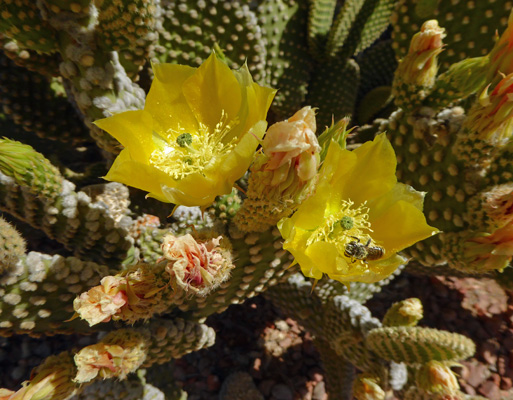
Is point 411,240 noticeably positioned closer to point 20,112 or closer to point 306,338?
point 306,338

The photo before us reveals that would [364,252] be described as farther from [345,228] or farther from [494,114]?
[494,114]

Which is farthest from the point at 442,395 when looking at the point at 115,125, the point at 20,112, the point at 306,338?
the point at 20,112

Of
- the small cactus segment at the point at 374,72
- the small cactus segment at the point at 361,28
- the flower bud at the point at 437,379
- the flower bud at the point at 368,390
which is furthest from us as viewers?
the small cactus segment at the point at 374,72

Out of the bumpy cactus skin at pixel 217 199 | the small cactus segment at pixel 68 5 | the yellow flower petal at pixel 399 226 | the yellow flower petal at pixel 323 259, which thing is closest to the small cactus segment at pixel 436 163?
the bumpy cactus skin at pixel 217 199

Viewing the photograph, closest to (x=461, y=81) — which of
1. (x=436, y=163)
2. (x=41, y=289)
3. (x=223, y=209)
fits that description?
(x=436, y=163)

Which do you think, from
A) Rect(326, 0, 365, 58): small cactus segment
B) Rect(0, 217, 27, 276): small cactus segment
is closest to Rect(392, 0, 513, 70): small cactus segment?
Rect(326, 0, 365, 58): small cactus segment

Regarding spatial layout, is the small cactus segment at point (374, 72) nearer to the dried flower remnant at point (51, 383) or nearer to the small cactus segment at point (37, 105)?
the small cactus segment at point (37, 105)
